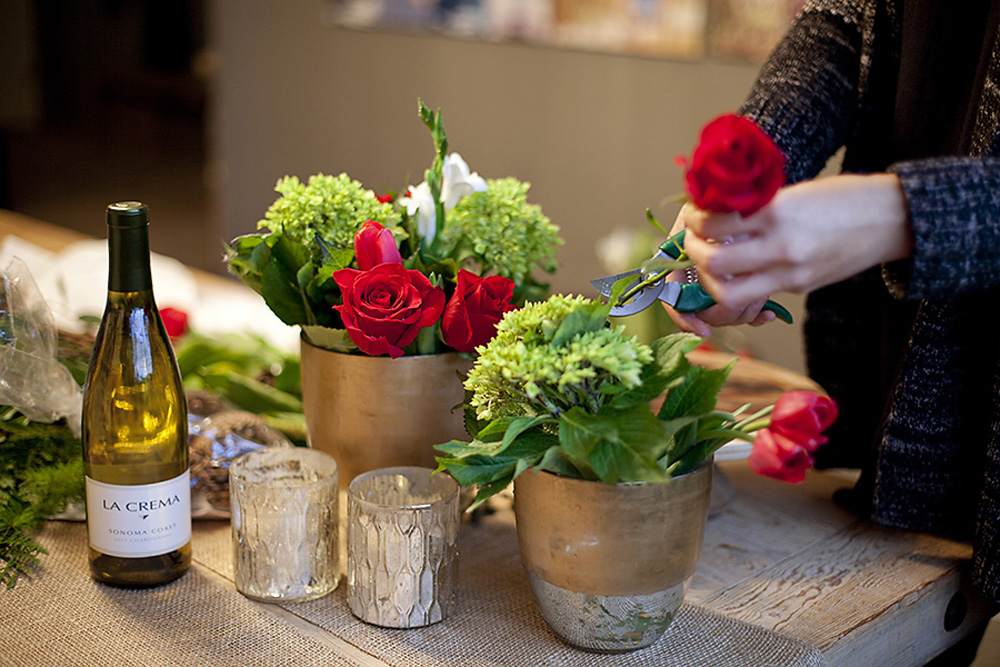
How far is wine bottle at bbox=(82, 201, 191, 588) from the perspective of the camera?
0.79 meters

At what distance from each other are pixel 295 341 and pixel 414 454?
0.54 m

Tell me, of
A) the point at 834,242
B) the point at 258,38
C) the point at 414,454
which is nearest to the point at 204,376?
the point at 414,454

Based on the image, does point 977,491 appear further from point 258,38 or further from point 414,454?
point 258,38

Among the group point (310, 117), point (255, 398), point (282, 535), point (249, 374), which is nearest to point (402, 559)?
point (282, 535)

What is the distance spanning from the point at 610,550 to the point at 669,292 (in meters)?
0.22

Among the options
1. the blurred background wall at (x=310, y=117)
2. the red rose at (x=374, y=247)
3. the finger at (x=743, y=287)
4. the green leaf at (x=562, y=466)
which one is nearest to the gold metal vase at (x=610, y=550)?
the green leaf at (x=562, y=466)

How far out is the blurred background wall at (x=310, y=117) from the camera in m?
3.43

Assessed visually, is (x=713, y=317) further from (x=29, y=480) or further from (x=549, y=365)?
(x=29, y=480)

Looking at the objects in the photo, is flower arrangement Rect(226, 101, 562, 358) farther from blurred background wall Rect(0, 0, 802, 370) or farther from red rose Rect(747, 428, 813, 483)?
blurred background wall Rect(0, 0, 802, 370)

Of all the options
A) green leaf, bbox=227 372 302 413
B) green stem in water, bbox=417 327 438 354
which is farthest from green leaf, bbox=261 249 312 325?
green leaf, bbox=227 372 302 413

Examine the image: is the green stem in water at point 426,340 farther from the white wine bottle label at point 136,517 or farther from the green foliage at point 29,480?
the green foliage at point 29,480

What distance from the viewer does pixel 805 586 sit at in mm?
866

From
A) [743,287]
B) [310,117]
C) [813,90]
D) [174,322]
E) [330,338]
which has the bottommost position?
[310,117]

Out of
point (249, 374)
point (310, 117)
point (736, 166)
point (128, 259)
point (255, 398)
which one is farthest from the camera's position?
point (310, 117)
